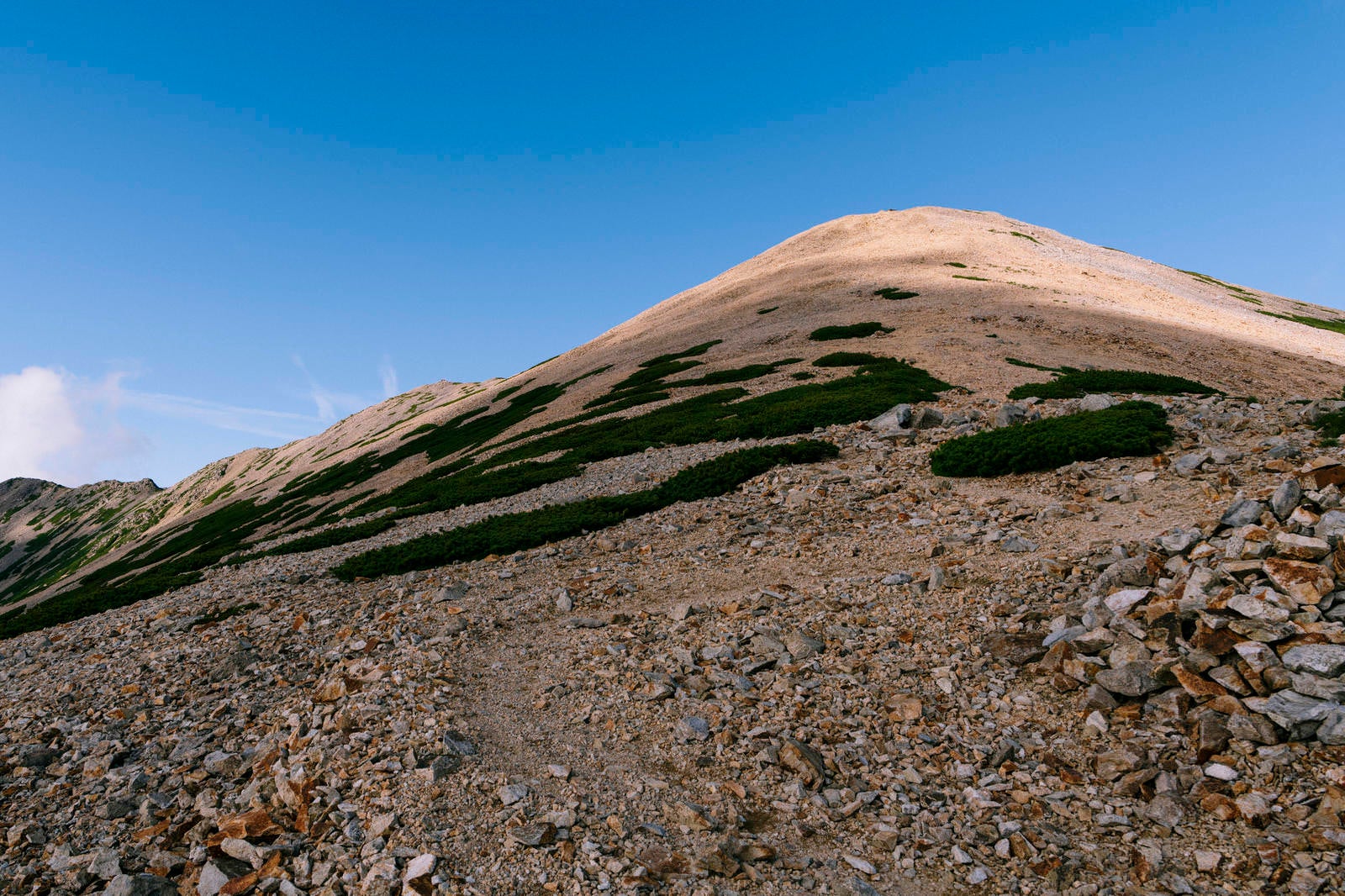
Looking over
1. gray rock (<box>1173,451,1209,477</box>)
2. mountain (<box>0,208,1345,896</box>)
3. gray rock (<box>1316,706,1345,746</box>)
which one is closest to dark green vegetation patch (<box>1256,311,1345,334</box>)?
mountain (<box>0,208,1345,896</box>)

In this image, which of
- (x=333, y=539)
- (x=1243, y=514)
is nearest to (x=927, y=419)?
(x=1243, y=514)

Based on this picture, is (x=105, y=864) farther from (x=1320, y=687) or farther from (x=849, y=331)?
(x=849, y=331)

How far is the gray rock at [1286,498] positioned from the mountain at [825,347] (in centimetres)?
1982

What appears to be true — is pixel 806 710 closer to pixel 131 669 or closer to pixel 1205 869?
pixel 1205 869

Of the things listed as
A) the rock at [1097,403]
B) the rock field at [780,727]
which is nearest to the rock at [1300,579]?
the rock field at [780,727]

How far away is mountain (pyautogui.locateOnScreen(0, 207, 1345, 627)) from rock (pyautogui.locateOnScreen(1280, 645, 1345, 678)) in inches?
898

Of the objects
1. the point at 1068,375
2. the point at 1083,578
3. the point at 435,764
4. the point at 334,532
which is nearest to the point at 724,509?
the point at 1083,578

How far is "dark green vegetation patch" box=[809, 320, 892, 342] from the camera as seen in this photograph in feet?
160

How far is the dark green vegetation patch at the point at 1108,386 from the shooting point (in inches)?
1171

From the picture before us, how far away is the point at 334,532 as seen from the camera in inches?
1150

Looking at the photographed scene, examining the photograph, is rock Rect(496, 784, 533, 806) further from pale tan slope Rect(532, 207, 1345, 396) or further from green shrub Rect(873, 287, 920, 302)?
green shrub Rect(873, 287, 920, 302)

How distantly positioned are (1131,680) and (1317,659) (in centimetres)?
192

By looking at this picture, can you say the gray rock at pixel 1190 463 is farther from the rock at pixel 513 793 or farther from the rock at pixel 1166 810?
the rock at pixel 513 793

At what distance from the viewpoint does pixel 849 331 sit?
162 feet
